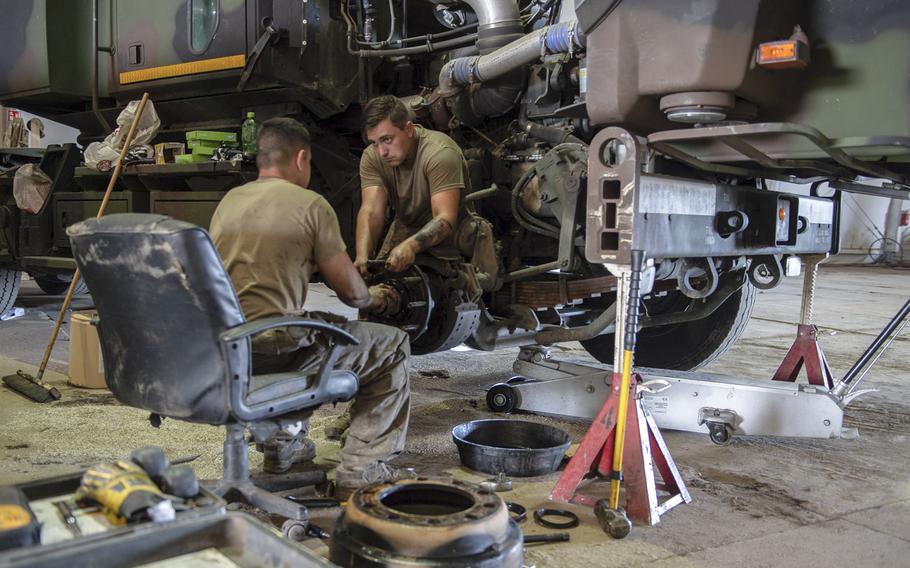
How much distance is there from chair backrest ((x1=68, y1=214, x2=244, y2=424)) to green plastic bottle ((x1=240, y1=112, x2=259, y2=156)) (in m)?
2.46

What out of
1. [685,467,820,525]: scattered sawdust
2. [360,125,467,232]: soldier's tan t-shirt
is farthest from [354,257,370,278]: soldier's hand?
[685,467,820,525]: scattered sawdust

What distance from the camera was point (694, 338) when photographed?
4.68 meters

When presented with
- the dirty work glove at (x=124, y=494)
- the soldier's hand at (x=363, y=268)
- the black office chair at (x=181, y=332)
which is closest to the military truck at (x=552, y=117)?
the soldier's hand at (x=363, y=268)

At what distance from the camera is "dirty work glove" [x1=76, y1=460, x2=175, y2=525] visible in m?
1.23

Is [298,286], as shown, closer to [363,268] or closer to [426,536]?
[363,268]

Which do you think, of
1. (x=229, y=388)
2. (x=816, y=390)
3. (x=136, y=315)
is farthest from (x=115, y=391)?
(x=816, y=390)

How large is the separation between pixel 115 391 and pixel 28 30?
4512 mm

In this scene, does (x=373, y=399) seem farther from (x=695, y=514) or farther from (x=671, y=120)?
(x=671, y=120)

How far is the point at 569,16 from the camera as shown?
12.6 ft

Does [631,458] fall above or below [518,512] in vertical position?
above

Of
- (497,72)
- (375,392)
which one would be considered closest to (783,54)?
(375,392)

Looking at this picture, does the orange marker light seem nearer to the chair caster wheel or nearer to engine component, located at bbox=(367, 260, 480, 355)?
engine component, located at bbox=(367, 260, 480, 355)

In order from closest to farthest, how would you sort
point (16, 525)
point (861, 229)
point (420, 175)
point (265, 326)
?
point (16, 525) → point (265, 326) → point (420, 175) → point (861, 229)

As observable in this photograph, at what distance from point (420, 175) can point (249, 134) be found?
1.41 m
